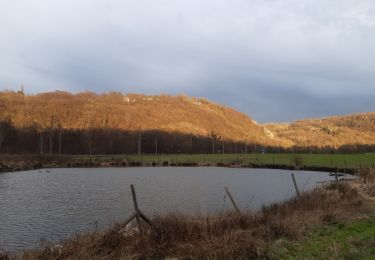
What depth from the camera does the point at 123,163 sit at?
95.8 metres

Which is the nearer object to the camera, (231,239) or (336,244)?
(336,244)

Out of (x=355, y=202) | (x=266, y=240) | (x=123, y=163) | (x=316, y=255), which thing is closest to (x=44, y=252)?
(x=266, y=240)

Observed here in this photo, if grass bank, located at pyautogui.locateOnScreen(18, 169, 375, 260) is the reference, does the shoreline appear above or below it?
above

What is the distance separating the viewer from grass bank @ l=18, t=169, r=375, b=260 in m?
12.4

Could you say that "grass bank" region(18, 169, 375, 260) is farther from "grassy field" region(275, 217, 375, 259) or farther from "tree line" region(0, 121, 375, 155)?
"tree line" region(0, 121, 375, 155)

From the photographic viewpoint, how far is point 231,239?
13281 millimetres

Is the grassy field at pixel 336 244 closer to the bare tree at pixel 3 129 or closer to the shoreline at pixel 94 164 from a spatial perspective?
the shoreline at pixel 94 164

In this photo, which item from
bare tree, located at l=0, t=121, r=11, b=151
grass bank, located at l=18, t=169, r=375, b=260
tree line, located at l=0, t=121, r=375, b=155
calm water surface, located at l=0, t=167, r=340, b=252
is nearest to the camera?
grass bank, located at l=18, t=169, r=375, b=260

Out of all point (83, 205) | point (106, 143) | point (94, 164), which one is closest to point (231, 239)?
point (83, 205)

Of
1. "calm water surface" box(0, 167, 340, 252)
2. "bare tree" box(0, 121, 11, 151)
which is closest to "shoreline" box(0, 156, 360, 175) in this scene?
"calm water surface" box(0, 167, 340, 252)

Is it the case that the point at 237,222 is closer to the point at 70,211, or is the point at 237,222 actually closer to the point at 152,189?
the point at 70,211

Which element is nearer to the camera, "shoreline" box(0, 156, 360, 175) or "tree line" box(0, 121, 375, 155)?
"shoreline" box(0, 156, 360, 175)

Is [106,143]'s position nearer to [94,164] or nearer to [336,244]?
[94,164]

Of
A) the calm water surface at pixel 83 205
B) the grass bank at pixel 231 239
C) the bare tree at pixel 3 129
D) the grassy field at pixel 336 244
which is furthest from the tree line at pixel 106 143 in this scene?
the grassy field at pixel 336 244
